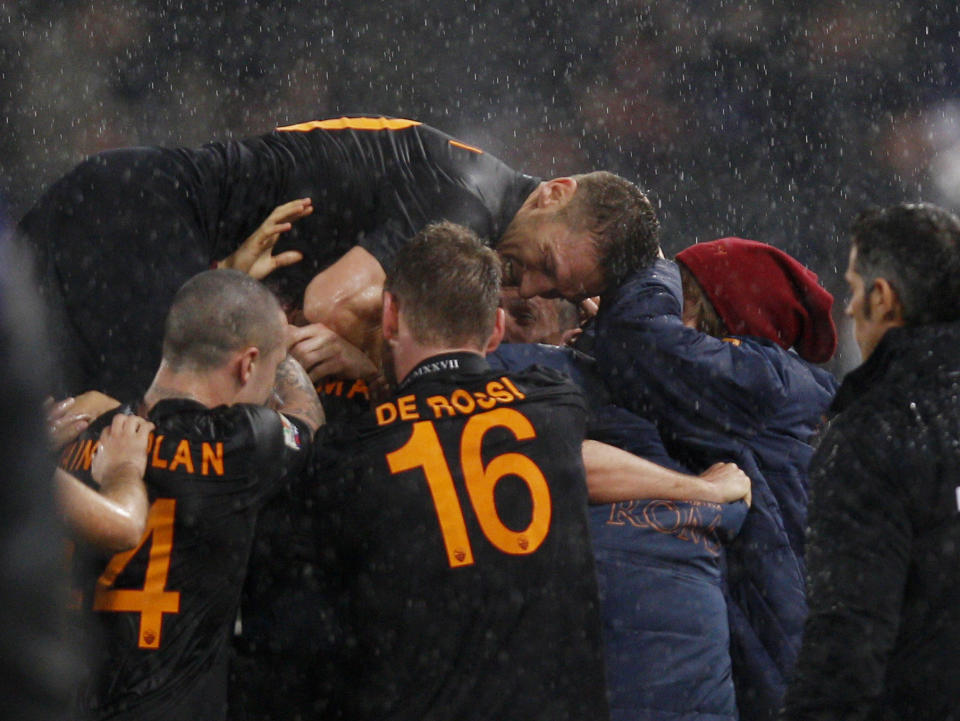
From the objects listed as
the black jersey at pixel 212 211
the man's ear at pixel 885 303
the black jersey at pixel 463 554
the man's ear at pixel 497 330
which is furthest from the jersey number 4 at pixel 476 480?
the black jersey at pixel 212 211

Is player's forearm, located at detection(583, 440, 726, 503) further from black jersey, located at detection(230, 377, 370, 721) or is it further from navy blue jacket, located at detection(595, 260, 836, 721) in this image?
black jersey, located at detection(230, 377, 370, 721)

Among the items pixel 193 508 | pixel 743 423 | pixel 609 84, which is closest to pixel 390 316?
pixel 193 508

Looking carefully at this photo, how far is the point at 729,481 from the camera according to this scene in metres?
2.48

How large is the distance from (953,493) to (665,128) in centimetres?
672

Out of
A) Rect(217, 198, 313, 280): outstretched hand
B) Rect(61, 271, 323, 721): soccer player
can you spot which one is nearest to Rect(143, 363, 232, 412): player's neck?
Rect(61, 271, 323, 721): soccer player

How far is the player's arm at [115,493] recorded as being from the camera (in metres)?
1.78

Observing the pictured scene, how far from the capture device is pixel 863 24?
8328mm

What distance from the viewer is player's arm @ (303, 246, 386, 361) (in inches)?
110

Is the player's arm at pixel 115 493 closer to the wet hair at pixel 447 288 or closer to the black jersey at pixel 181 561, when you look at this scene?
the black jersey at pixel 181 561

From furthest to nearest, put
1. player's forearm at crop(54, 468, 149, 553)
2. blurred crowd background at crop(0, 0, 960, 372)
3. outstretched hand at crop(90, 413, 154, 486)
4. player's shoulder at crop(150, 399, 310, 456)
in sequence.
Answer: blurred crowd background at crop(0, 0, 960, 372), player's shoulder at crop(150, 399, 310, 456), outstretched hand at crop(90, 413, 154, 486), player's forearm at crop(54, 468, 149, 553)

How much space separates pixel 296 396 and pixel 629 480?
0.73m

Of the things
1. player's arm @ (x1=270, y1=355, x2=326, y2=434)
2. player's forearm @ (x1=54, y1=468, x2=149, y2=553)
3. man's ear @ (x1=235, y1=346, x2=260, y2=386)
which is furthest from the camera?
player's arm @ (x1=270, y1=355, x2=326, y2=434)

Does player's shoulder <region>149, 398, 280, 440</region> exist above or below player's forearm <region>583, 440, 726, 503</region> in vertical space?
above

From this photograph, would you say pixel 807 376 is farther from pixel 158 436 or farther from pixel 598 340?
pixel 158 436
